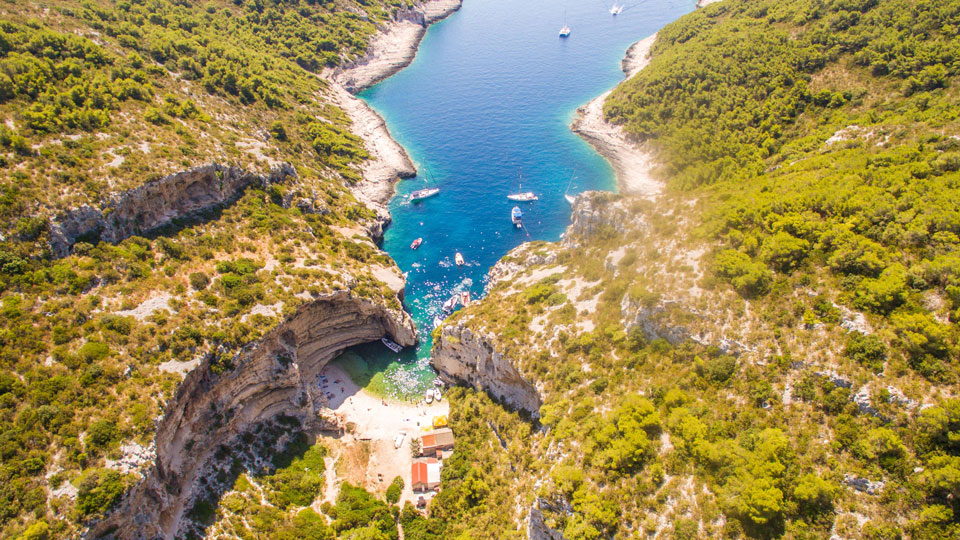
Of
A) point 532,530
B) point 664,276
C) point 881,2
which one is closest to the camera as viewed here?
point 532,530

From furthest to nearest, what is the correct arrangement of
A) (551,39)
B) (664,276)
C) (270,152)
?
(551,39)
(270,152)
(664,276)

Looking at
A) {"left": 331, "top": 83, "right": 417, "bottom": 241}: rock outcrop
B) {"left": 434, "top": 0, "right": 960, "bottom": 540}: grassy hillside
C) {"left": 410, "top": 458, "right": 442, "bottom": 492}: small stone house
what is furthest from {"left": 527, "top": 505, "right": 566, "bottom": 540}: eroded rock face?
{"left": 331, "top": 83, "right": 417, "bottom": 241}: rock outcrop

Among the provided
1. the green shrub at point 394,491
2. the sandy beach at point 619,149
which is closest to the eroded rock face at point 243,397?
the green shrub at point 394,491

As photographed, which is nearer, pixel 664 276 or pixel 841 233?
pixel 841 233

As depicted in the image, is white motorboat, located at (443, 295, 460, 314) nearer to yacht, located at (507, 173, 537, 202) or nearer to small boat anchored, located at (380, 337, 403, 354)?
small boat anchored, located at (380, 337, 403, 354)

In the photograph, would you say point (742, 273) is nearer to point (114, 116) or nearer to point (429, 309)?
point (429, 309)

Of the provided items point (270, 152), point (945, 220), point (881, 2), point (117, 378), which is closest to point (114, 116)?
point (270, 152)

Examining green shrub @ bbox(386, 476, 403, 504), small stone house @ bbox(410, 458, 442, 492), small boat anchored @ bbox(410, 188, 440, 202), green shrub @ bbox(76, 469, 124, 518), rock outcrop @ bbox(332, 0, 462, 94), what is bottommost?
small stone house @ bbox(410, 458, 442, 492)

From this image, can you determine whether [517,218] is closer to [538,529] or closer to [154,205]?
[154,205]
